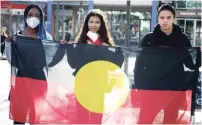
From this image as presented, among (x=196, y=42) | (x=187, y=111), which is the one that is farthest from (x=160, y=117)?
(x=196, y=42)

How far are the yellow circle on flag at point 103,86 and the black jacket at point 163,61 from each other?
192mm

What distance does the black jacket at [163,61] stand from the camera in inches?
180

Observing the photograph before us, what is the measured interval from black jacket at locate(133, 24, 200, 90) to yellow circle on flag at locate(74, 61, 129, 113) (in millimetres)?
192

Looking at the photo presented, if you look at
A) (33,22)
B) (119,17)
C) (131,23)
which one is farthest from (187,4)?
(33,22)

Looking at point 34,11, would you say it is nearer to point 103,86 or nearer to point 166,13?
point 103,86

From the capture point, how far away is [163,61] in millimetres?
4609

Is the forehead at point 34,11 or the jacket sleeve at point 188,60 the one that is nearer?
the jacket sleeve at point 188,60

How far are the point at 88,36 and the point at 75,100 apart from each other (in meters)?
0.78

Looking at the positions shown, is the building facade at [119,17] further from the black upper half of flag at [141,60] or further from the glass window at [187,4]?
the black upper half of flag at [141,60]

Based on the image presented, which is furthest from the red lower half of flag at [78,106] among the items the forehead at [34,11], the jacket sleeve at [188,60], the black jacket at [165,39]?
the forehead at [34,11]

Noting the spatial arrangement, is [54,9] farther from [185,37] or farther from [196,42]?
[185,37]

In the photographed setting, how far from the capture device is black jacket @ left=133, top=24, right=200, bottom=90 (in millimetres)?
4574

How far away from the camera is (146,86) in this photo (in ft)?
15.2

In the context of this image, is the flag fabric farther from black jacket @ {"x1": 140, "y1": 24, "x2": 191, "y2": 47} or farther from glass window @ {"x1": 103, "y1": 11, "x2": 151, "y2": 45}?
glass window @ {"x1": 103, "y1": 11, "x2": 151, "y2": 45}
